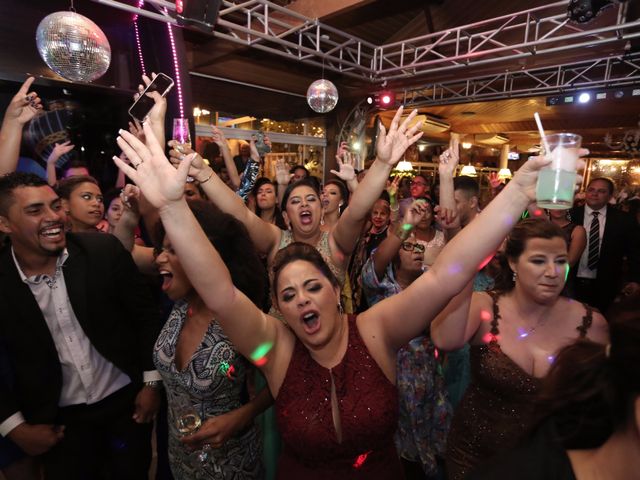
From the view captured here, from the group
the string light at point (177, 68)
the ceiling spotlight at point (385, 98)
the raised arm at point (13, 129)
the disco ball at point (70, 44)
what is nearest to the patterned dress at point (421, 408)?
the raised arm at point (13, 129)

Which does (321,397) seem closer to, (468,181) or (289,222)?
(289,222)

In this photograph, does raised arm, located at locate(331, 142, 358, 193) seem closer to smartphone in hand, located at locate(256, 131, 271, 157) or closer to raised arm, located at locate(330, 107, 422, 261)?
raised arm, located at locate(330, 107, 422, 261)

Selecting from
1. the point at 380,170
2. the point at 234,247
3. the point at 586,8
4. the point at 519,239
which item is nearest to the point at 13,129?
the point at 234,247

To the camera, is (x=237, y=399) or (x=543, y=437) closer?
(x=543, y=437)

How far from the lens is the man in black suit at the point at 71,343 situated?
156 centimetres

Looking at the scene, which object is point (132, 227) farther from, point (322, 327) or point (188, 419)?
point (322, 327)

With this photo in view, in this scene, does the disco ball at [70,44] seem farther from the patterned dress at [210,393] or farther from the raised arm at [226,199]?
the patterned dress at [210,393]

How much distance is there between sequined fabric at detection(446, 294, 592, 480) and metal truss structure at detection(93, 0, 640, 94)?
378 cm

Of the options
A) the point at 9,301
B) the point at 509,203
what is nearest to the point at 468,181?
the point at 509,203

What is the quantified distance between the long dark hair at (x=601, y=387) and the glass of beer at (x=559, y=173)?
27 centimetres

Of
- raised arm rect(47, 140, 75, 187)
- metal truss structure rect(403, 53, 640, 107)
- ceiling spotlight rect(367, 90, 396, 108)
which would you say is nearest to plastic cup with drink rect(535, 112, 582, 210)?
raised arm rect(47, 140, 75, 187)

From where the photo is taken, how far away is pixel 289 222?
99.5 inches

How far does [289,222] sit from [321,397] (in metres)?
1.50

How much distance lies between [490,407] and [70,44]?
295 centimetres
